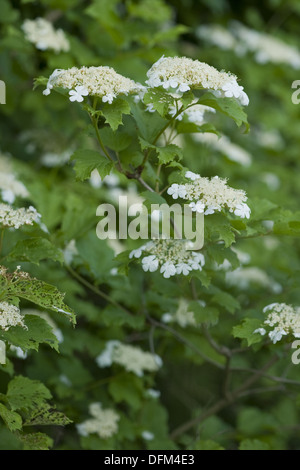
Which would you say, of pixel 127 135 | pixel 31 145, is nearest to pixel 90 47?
pixel 31 145

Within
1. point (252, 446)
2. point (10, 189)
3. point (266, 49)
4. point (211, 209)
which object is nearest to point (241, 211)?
point (211, 209)

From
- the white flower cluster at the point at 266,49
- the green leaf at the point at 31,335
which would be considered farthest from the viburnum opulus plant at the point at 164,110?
the white flower cluster at the point at 266,49

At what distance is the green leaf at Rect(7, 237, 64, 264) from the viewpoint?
1.81 m

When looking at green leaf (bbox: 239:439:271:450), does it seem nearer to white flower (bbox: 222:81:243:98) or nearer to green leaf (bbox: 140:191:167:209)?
green leaf (bbox: 140:191:167:209)

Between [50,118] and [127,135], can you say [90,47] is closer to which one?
[50,118]

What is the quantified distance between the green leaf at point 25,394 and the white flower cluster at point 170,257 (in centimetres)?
48

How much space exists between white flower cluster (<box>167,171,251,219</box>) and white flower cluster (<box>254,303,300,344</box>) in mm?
345

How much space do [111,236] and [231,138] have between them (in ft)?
6.63

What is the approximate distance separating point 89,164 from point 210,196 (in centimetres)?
37

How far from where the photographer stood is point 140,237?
2.12 metres

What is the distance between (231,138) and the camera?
4.28 metres

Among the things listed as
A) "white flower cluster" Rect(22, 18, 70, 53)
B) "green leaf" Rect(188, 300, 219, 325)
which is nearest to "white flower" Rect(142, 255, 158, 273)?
"green leaf" Rect(188, 300, 219, 325)
